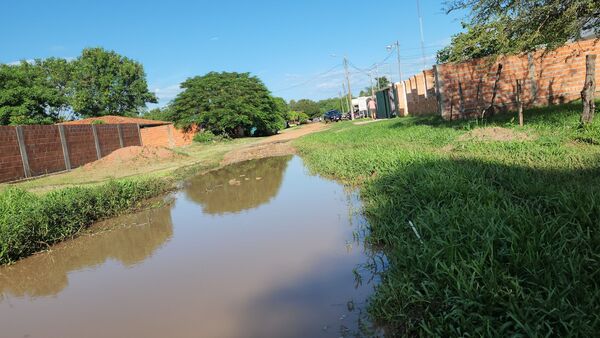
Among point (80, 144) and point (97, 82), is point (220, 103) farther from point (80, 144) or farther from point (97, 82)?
point (97, 82)

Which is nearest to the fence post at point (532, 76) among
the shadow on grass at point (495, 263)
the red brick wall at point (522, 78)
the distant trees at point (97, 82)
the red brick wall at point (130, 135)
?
the red brick wall at point (522, 78)

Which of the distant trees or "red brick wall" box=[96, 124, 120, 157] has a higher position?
the distant trees

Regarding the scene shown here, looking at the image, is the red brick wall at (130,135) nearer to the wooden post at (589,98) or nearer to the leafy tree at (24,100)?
the leafy tree at (24,100)

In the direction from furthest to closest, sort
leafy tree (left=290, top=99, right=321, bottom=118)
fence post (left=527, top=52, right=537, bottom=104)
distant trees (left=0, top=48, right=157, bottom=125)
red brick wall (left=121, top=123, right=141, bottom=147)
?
leafy tree (left=290, top=99, right=321, bottom=118), distant trees (left=0, top=48, right=157, bottom=125), red brick wall (left=121, top=123, right=141, bottom=147), fence post (left=527, top=52, right=537, bottom=104)

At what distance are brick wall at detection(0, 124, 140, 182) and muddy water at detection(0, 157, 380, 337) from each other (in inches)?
396

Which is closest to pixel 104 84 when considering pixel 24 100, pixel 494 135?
pixel 24 100

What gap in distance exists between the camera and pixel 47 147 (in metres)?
16.5

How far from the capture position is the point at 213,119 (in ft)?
101

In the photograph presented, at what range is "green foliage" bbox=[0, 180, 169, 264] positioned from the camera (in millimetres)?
5609

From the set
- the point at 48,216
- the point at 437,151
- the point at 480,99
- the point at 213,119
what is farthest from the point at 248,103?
the point at 48,216

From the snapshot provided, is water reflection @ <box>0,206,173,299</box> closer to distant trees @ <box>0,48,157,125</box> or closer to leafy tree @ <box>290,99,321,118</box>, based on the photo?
distant trees @ <box>0,48,157,125</box>

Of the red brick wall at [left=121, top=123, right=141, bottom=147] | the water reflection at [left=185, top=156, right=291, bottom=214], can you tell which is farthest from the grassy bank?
the red brick wall at [left=121, top=123, right=141, bottom=147]

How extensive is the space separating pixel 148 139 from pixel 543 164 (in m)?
27.8

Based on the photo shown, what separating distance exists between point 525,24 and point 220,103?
24.2 m
